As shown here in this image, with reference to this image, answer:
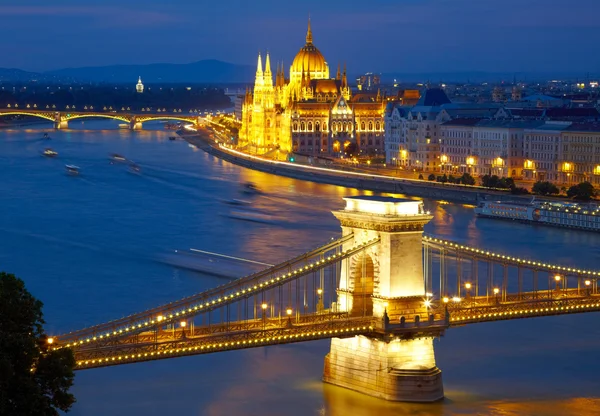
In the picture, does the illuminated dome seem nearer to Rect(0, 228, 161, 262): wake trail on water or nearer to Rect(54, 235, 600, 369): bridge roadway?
Rect(0, 228, 161, 262): wake trail on water

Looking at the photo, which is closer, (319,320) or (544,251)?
(319,320)

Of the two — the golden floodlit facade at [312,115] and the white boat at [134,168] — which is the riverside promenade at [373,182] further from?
the white boat at [134,168]

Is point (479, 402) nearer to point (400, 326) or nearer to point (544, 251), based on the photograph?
point (400, 326)

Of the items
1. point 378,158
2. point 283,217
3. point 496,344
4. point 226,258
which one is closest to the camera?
point 496,344

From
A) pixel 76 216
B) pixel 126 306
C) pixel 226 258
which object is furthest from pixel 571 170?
pixel 126 306

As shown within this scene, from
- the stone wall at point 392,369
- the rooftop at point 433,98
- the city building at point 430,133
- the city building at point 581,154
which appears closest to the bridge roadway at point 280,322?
the stone wall at point 392,369

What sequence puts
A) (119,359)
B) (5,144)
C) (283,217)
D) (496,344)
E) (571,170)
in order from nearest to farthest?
(119,359) → (496,344) → (283,217) → (571,170) → (5,144)
